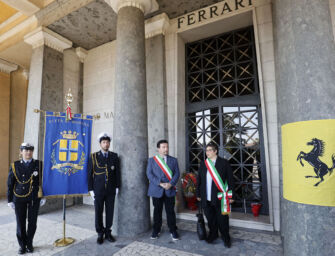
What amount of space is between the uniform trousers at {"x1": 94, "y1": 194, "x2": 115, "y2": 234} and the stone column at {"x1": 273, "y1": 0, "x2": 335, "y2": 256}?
10.1 feet

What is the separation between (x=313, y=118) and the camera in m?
2.58

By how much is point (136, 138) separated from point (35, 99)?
14.0ft

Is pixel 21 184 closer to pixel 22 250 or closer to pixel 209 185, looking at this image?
pixel 22 250

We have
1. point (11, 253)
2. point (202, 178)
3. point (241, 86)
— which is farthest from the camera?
point (241, 86)

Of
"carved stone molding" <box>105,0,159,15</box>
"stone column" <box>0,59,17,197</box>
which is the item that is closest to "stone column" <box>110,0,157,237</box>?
"carved stone molding" <box>105,0,159,15</box>

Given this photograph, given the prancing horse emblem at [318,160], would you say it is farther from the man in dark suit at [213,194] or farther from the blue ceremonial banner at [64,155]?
the blue ceremonial banner at [64,155]

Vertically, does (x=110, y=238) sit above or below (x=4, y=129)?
below

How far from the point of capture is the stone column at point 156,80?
614 cm

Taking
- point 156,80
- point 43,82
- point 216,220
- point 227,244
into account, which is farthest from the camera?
point 43,82

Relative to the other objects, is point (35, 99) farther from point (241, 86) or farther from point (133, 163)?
point (241, 86)

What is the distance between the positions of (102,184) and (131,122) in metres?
1.43

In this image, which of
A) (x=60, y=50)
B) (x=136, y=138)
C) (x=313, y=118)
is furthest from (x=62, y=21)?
(x=313, y=118)

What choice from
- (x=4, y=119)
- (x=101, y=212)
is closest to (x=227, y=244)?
(x=101, y=212)

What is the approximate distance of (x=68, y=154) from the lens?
4.43 m
